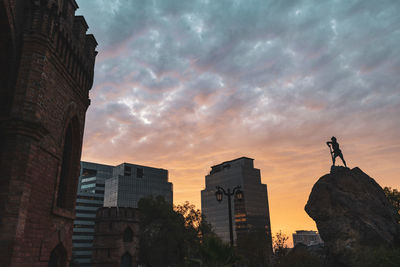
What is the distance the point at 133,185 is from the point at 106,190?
13.0 meters

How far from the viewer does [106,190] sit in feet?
427

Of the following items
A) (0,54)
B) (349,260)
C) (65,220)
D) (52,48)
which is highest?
(52,48)

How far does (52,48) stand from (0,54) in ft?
5.23

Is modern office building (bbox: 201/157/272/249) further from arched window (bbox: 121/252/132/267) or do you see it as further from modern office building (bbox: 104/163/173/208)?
arched window (bbox: 121/252/132/267)

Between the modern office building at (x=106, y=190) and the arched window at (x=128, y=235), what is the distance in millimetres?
94558

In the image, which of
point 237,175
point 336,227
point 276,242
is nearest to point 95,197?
point 237,175

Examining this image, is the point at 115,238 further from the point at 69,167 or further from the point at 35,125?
the point at 35,125

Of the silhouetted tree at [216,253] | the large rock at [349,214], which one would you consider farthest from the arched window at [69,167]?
the large rock at [349,214]

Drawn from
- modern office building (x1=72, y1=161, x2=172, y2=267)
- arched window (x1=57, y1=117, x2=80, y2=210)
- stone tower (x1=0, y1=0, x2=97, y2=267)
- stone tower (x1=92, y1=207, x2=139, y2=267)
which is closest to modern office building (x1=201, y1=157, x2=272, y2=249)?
modern office building (x1=72, y1=161, x2=172, y2=267)

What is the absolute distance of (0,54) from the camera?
936cm

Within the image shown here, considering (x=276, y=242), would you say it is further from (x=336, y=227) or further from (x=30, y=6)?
(x=30, y=6)

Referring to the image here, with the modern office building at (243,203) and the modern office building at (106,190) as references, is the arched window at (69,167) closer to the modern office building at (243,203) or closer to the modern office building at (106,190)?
the modern office building at (106,190)

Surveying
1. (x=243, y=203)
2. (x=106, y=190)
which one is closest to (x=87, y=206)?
(x=106, y=190)

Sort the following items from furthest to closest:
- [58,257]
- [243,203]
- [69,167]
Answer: [243,203] < [69,167] < [58,257]
